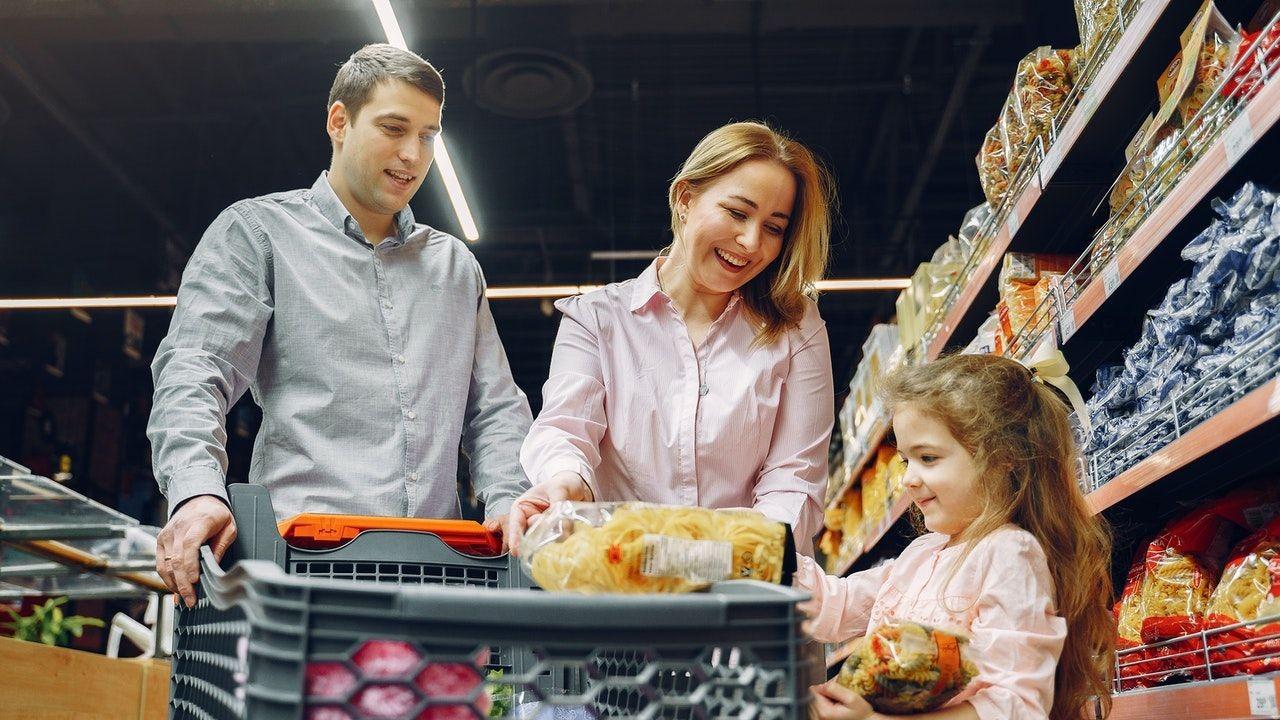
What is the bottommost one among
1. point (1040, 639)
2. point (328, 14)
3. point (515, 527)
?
point (1040, 639)

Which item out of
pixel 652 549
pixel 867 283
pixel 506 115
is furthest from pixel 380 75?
pixel 867 283

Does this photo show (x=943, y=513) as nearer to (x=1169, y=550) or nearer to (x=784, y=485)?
(x=784, y=485)

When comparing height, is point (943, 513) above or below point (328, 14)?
below

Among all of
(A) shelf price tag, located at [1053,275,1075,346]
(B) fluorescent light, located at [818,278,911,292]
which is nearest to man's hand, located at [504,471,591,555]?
(A) shelf price tag, located at [1053,275,1075,346]

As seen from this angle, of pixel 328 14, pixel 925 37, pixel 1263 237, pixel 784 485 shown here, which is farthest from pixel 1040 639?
pixel 925 37

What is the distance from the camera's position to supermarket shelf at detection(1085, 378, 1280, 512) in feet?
4.61

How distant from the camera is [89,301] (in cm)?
887

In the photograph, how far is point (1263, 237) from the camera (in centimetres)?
164

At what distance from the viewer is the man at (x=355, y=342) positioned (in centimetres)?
166

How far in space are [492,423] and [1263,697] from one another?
120 centimetres

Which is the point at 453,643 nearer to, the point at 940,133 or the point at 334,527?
the point at 334,527

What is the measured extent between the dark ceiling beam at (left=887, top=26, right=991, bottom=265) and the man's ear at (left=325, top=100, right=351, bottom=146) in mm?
5219

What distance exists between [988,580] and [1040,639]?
0.12 meters

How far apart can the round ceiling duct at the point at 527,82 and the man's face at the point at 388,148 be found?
4.34m
